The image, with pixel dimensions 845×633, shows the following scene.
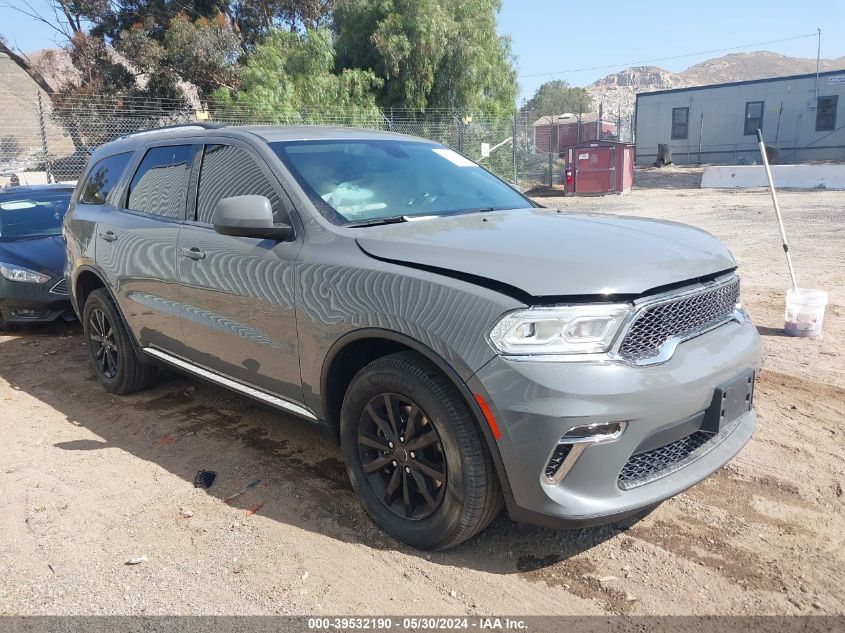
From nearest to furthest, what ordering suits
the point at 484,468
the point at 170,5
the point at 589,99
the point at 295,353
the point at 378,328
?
the point at 484,468 → the point at 378,328 → the point at 295,353 → the point at 170,5 → the point at 589,99

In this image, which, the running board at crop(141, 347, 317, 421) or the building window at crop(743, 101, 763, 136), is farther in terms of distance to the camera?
the building window at crop(743, 101, 763, 136)

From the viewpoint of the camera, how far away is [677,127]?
1426 inches

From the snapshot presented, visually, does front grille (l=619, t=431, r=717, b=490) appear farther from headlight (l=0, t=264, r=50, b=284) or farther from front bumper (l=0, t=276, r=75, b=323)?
headlight (l=0, t=264, r=50, b=284)

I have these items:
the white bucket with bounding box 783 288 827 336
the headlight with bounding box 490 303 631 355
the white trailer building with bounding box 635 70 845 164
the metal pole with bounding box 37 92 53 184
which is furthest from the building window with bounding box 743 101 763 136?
the headlight with bounding box 490 303 631 355

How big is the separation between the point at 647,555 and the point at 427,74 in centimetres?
2408

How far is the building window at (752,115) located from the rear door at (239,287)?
35146 mm

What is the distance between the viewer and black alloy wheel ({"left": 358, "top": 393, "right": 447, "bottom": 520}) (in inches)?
114

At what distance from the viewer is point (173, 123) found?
1006 cm

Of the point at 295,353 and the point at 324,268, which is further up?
the point at 324,268

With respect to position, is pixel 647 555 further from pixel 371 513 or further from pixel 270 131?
pixel 270 131

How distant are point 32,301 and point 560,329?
6.66 meters

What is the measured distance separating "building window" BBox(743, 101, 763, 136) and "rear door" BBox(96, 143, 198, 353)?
3487 cm

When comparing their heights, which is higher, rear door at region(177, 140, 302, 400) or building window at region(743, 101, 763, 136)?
building window at region(743, 101, 763, 136)

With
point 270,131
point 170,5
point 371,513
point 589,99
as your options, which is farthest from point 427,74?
point 589,99
